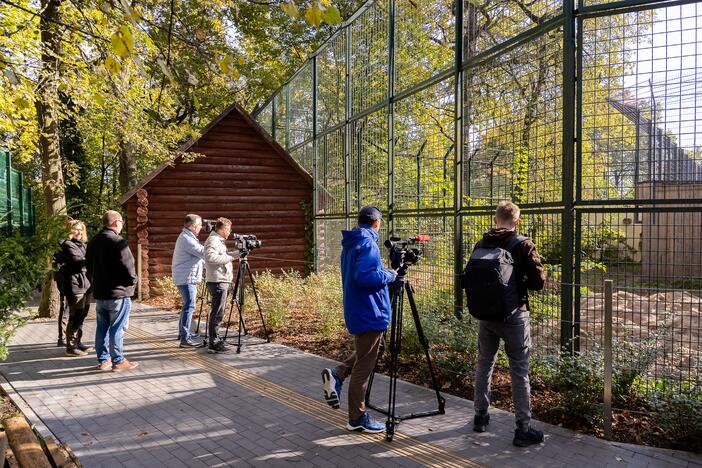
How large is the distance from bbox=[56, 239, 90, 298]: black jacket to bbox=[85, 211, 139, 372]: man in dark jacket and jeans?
1053mm

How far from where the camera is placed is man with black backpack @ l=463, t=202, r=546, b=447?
4.14 meters

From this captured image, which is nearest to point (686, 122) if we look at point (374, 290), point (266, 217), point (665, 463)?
point (665, 463)

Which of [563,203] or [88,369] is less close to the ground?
[563,203]

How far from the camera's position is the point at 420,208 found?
8.23m

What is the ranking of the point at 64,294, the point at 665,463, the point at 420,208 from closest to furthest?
the point at 665,463 → the point at 64,294 → the point at 420,208

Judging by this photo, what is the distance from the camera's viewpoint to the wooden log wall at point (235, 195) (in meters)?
14.3

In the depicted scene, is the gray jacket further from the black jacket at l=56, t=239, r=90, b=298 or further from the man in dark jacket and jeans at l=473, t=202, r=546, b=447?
the man in dark jacket and jeans at l=473, t=202, r=546, b=447

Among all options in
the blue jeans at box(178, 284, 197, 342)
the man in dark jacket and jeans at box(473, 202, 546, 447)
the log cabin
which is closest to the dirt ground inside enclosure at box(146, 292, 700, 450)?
the man in dark jacket and jeans at box(473, 202, 546, 447)

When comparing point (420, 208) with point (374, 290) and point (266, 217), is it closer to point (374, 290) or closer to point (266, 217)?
point (374, 290)

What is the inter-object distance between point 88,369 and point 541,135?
629 cm

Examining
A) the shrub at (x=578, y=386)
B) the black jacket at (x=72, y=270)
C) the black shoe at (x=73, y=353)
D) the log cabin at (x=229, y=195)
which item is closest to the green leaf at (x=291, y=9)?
the shrub at (x=578, y=386)

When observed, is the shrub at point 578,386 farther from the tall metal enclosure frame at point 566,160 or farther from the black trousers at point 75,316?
the black trousers at point 75,316

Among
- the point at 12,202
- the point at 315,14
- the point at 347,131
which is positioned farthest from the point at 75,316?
the point at 347,131

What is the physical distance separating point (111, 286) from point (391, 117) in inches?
206
